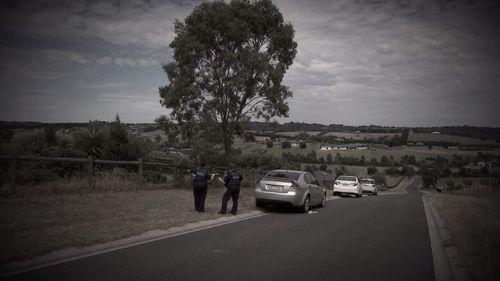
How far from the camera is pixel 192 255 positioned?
6.92 m

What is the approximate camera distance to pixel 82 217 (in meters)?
9.65

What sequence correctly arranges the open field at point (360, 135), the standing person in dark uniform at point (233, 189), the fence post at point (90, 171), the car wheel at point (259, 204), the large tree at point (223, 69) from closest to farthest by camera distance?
the standing person in dark uniform at point (233, 189)
the fence post at point (90, 171)
the car wheel at point (259, 204)
the large tree at point (223, 69)
the open field at point (360, 135)

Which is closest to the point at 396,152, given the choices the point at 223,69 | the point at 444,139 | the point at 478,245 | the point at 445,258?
the point at 444,139

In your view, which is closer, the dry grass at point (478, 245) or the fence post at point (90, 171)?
the dry grass at point (478, 245)

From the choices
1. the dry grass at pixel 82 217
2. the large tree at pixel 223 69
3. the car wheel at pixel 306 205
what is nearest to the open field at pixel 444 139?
the large tree at pixel 223 69

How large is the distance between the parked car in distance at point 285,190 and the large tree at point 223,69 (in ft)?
26.6

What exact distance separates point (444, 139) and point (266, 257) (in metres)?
120

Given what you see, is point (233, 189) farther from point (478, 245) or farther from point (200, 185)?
point (478, 245)

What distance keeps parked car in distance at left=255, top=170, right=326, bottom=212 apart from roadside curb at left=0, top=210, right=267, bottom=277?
328 cm

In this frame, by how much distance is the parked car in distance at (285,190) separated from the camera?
45.4ft

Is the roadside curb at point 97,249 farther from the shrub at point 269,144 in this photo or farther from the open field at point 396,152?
the open field at point 396,152

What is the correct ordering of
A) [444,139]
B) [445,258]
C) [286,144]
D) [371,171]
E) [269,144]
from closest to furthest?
1. [445,258]
2. [269,144]
3. [371,171]
4. [286,144]
5. [444,139]

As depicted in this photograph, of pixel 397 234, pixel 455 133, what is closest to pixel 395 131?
pixel 455 133

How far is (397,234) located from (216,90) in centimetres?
1430
